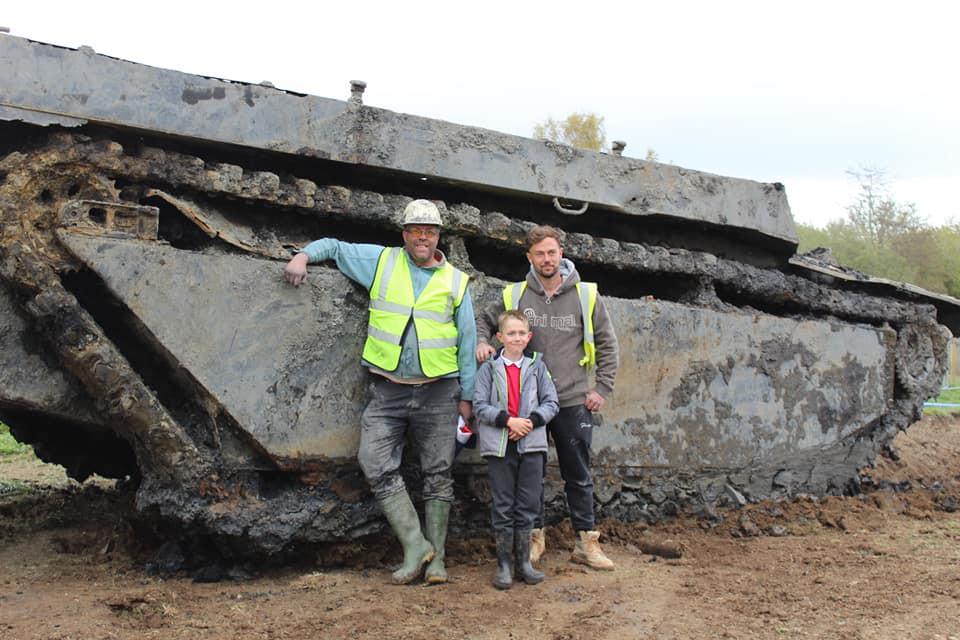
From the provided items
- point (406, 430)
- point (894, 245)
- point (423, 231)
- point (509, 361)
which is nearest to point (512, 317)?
point (509, 361)

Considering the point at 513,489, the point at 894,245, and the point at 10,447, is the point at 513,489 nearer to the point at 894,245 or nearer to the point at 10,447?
the point at 10,447

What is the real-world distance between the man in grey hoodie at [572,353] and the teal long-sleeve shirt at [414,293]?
0.12 metres

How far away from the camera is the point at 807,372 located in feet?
22.1

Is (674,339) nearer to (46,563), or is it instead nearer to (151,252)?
(151,252)

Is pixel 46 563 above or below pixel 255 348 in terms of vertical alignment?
below

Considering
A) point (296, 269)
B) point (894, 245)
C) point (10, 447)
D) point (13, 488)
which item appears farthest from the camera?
point (894, 245)

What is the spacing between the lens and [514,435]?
15.8 feet

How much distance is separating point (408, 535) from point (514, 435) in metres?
0.68

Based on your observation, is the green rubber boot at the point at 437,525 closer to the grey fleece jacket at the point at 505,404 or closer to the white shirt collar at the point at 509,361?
the grey fleece jacket at the point at 505,404

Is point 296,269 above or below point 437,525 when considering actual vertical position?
above

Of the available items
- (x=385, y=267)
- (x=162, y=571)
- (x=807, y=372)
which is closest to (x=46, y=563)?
(x=162, y=571)

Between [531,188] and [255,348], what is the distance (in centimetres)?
180

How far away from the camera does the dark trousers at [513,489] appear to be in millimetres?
4859

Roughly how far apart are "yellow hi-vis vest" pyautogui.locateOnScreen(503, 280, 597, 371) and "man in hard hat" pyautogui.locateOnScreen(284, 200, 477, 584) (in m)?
0.28
